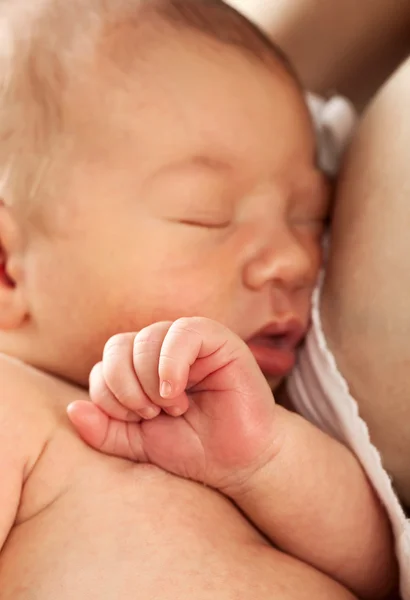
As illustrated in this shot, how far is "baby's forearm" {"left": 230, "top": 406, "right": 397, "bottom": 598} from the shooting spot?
783mm

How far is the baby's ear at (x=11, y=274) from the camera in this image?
897 millimetres

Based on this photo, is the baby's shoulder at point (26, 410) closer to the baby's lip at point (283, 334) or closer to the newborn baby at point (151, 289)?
the newborn baby at point (151, 289)

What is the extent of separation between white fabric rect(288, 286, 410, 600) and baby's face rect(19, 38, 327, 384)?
0.06m

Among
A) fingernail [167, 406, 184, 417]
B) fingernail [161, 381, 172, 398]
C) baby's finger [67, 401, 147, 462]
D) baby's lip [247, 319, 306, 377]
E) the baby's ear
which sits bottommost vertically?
the baby's ear

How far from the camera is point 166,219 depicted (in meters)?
0.87

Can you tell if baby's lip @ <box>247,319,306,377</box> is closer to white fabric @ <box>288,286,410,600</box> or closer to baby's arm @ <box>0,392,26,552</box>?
white fabric @ <box>288,286,410,600</box>

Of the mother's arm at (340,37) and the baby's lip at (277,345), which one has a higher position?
the mother's arm at (340,37)

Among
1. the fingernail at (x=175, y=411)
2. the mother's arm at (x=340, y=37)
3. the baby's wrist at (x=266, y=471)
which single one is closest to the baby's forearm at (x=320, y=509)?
the baby's wrist at (x=266, y=471)

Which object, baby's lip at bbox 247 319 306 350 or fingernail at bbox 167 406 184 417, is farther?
baby's lip at bbox 247 319 306 350

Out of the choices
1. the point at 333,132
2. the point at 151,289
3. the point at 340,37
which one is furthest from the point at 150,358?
the point at 340,37

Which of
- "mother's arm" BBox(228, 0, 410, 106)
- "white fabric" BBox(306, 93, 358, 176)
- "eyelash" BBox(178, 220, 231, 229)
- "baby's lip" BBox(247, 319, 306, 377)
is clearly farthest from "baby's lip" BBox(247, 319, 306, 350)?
"mother's arm" BBox(228, 0, 410, 106)

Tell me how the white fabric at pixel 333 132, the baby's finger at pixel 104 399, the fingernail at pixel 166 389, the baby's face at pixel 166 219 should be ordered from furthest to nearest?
the white fabric at pixel 333 132 → the baby's face at pixel 166 219 → the baby's finger at pixel 104 399 → the fingernail at pixel 166 389

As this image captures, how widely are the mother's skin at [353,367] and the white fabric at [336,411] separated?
0.02 meters

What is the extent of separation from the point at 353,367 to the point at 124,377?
30cm
